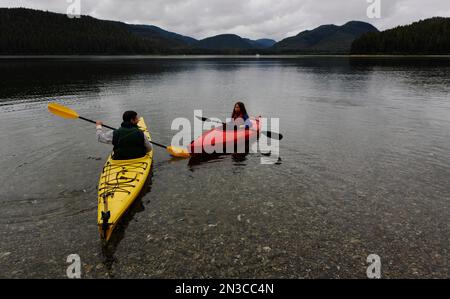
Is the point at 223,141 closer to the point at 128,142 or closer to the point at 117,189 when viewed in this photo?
the point at 128,142

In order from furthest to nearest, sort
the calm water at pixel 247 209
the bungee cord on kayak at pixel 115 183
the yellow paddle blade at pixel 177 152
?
1. the yellow paddle blade at pixel 177 152
2. the bungee cord on kayak at pixel 115 183
3. the calm water at pixel 247 209

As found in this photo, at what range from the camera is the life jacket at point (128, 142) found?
41.3 feet

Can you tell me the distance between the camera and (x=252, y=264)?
841cm

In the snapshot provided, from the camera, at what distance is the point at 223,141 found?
17719mm

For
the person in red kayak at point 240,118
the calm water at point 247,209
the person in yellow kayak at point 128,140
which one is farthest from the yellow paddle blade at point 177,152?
the person in red kayak at point 240,118

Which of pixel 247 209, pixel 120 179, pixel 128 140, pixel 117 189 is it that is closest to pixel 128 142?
pixel 128 140

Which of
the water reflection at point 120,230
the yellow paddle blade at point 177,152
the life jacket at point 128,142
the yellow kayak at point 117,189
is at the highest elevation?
the life jacket at point 128,142

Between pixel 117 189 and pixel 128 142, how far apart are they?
266 cm

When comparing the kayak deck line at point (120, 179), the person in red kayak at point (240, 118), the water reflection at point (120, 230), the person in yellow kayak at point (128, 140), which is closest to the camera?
the water reflection at point (120, 230)

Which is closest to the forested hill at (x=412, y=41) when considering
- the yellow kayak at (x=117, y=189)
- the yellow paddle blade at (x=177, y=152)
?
the yellow paddle blade at (x=177, y=152)

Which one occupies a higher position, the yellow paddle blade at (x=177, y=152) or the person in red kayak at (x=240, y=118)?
the person in red kayak at (x=240, y=118)

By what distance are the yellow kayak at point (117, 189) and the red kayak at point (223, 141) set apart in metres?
3.43

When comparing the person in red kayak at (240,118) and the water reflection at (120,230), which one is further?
the person in red kayak at (240,118)

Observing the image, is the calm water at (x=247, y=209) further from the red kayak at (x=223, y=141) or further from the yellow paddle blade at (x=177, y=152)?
the red kayak at (x=223, y=141)
